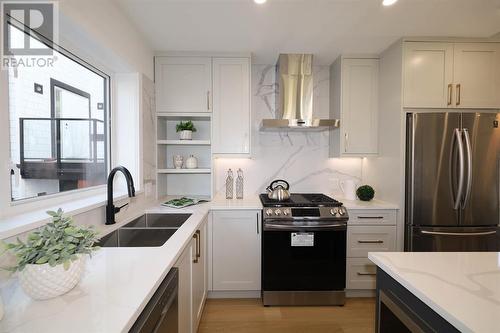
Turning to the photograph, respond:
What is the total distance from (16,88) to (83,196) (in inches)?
32.1

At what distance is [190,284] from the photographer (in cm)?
168

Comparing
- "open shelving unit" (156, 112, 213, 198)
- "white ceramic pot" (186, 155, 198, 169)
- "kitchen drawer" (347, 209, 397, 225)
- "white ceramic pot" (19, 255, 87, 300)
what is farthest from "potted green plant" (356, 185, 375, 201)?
"white ceramic pot" (19, 255, 87, 300)

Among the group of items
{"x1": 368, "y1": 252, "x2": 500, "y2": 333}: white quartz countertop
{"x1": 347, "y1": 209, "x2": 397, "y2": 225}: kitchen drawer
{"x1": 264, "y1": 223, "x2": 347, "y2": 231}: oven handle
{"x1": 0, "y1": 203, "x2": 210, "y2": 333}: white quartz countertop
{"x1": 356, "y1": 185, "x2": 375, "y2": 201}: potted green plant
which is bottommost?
{"x1": 264, "y1": 223, "x2": 347, "y2": 231}: oven handle

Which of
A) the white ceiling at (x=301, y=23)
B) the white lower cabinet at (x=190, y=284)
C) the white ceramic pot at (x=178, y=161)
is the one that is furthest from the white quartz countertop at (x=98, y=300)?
the white ceiling at (x=301, y=23)

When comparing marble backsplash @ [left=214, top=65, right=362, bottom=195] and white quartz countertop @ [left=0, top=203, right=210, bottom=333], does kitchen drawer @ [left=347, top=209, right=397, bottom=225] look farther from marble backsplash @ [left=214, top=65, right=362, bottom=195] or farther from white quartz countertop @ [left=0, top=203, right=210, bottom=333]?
white quartz countertop @ [left=0, top=203, right=210, bottom=333]

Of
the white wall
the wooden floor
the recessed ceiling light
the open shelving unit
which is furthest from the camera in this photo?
the open shelving unit

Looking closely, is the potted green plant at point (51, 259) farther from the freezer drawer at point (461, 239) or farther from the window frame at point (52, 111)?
the freezer drawer at point (461, 239)

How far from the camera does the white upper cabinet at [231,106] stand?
2.68 meters

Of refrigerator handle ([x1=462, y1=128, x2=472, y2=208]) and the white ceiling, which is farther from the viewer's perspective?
refrigerator handle ([x1=462, y1=128, x2=472, y2=208])

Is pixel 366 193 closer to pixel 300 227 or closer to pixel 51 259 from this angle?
pixel 300 227

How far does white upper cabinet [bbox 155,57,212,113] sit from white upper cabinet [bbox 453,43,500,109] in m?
2.44

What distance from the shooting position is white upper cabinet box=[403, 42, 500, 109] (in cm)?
237

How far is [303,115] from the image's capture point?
2748 mm

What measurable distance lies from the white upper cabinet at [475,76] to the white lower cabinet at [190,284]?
2.72 metres
